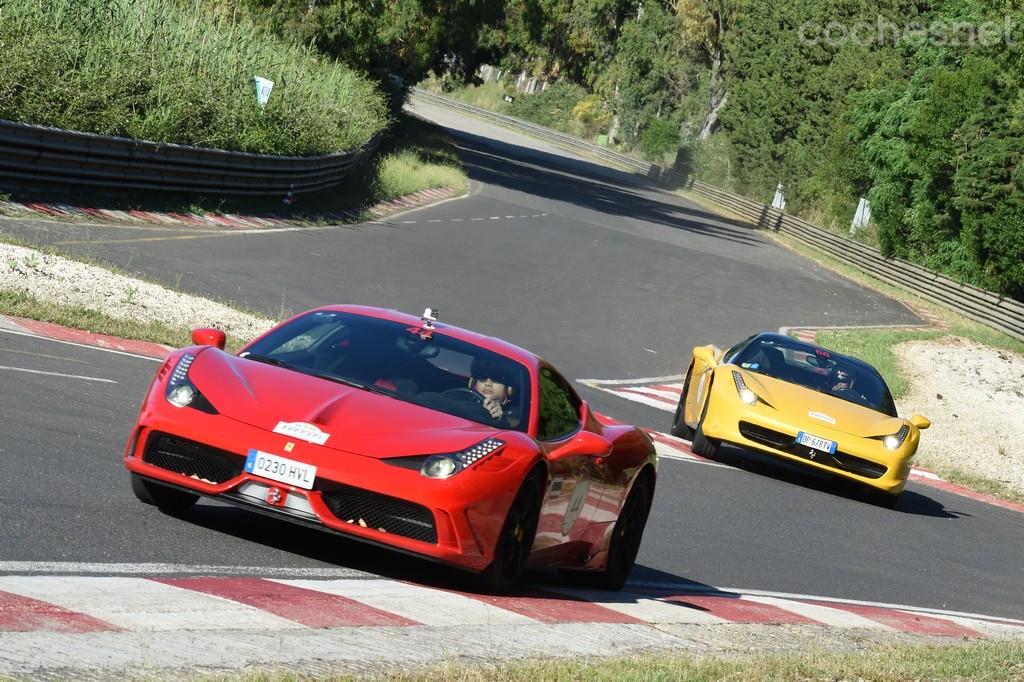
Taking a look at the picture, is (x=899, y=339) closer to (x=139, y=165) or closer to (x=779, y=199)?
(x=139, y=165)

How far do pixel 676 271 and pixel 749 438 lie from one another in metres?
23.4

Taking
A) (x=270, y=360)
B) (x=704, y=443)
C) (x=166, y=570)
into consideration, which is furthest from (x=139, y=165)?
(x=166, y=570)

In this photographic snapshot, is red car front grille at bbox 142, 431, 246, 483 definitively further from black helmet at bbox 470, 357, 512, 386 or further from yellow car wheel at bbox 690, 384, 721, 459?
yellow car wheel at bbox 690, 384, 721, 459

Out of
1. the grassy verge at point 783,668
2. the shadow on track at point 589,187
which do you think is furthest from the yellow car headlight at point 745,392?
the shadow on track at point 589,187

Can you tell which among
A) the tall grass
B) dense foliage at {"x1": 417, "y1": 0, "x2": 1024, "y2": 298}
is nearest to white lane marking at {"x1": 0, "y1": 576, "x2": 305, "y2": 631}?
the tall grass

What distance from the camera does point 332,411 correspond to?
23.8 ft

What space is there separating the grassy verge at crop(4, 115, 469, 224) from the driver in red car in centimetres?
1527

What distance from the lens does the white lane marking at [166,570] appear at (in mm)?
6230

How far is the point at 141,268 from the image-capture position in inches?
773

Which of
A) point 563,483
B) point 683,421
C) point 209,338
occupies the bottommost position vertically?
point 683,421

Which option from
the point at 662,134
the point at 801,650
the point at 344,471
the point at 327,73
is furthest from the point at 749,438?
the point at 662,134

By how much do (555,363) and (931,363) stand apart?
35.6ft

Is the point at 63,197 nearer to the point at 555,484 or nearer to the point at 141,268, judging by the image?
the point at 141,268

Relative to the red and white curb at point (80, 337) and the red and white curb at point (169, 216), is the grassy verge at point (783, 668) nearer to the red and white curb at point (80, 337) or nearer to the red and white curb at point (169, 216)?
the red and white curb at point (80, 337)
